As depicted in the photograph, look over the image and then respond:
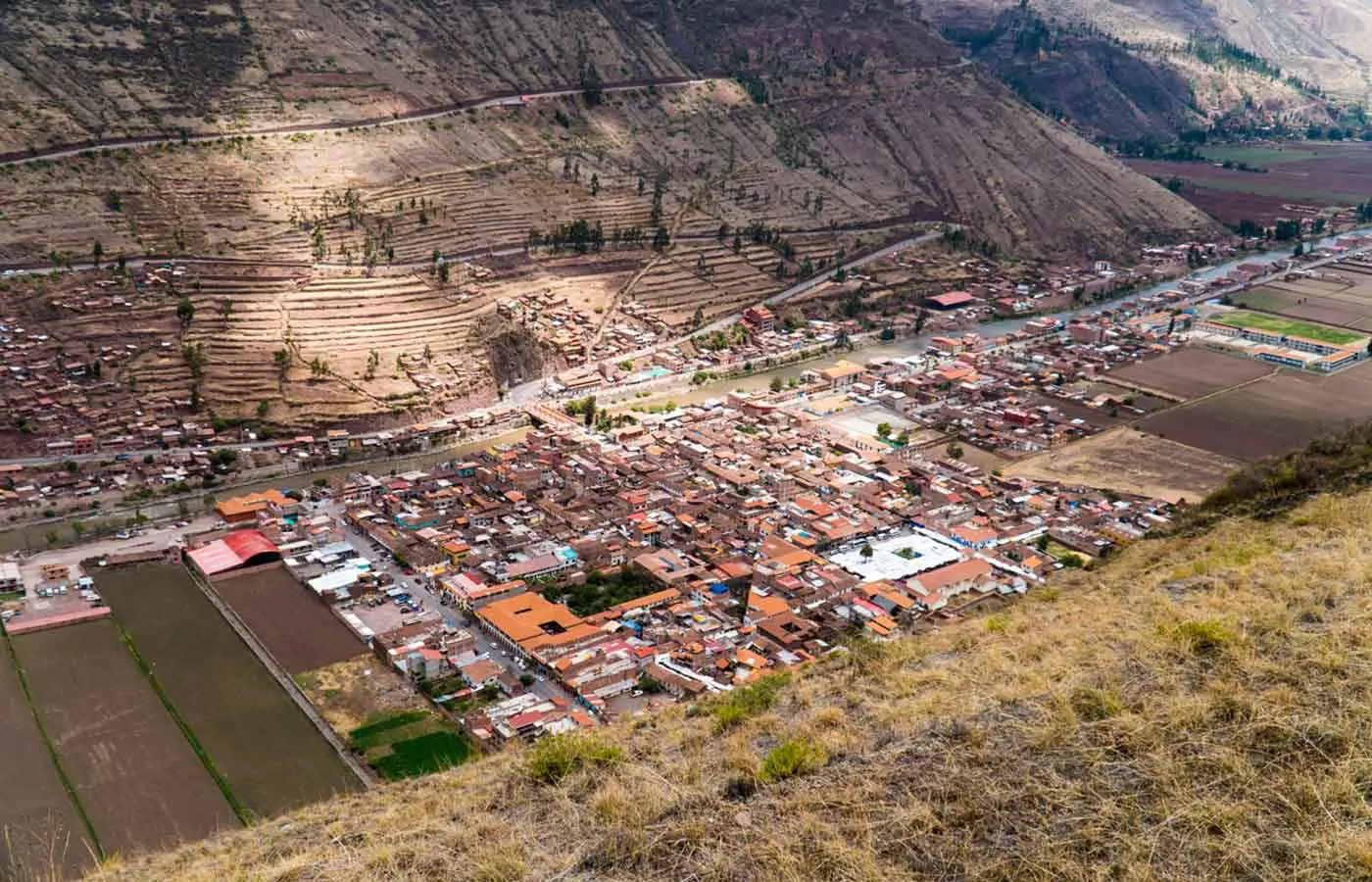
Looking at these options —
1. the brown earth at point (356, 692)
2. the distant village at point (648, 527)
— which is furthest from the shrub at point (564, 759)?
the brown earth at point (356, 692)

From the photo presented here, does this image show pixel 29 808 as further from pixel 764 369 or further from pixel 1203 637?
pixel 764 369

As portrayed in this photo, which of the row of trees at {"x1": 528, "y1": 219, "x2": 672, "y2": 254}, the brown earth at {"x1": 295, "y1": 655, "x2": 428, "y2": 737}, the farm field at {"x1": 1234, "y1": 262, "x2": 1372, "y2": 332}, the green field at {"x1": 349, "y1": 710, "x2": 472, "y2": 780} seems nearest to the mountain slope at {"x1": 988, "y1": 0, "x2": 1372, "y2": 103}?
the farm field at {"x1": 1234, "y1": 262, "x2": 1372, "y2": 332}

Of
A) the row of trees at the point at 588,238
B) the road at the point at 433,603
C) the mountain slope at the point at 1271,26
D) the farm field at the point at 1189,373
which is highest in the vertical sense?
the mountain slope at the point at 1271,26

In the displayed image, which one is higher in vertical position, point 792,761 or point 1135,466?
point 792,761

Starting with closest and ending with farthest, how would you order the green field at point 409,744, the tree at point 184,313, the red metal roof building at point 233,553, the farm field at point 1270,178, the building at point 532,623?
the green field at point 409,744 → the building at point 532,623 → the red metal roof building at point 233,553 → the tree at point 184,313 → the farm field at point 1270,178

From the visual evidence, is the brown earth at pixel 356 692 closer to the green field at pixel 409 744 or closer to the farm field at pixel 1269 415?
the green field at pixel 409 744

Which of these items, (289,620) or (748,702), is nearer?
(748,702)

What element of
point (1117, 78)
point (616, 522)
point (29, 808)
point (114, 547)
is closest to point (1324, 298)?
point (616, 522)

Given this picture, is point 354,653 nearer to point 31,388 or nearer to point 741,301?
point 31,388
